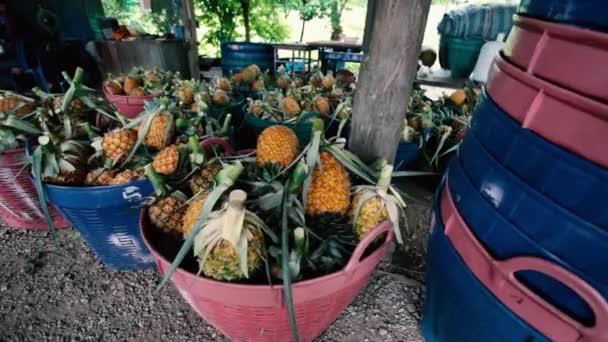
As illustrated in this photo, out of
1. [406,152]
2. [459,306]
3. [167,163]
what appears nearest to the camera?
[459,306]

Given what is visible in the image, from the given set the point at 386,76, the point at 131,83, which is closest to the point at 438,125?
the point at 386,76

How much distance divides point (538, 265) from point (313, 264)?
49 centimetres

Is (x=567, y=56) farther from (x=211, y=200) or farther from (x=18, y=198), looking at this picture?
(x=18, y=198)

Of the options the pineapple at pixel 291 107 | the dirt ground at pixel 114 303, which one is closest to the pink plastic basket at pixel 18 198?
the dirt ground at pixel 114 303

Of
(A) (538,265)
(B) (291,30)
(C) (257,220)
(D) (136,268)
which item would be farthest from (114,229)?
(B) (291,30)

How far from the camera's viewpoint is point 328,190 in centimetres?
88

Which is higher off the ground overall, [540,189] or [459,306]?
[540,189]

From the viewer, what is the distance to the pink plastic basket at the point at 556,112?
18.3 inches

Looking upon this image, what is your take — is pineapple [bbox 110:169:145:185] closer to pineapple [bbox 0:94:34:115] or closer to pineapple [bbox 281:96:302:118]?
pineapple [bbox 0:94:34:115]

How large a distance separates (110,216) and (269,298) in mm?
865

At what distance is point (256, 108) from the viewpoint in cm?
206

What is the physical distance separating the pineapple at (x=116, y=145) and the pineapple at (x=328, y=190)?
85 cm

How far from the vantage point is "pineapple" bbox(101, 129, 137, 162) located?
1238 mm

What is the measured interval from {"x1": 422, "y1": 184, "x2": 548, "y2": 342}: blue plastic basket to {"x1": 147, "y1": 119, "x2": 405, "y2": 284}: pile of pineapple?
149 millimetres
